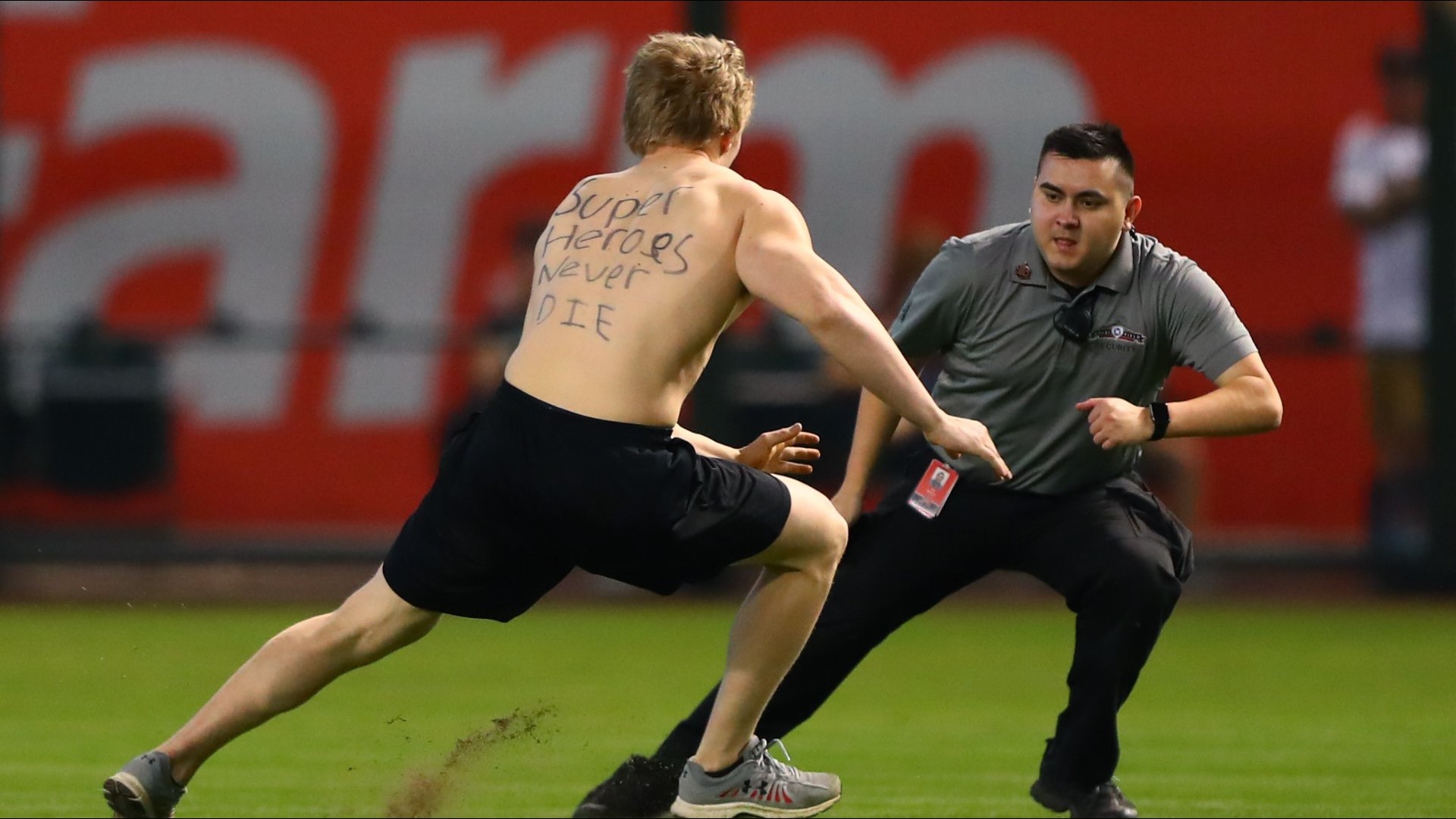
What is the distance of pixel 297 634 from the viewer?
535cm

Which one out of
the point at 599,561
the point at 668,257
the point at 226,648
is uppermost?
the point at 668,257

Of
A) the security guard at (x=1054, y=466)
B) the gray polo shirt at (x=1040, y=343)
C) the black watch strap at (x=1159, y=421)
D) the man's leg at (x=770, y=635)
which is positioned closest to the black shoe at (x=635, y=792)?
the security guard at (x=1054, y=466)

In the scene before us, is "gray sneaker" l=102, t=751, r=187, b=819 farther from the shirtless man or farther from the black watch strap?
the black watch strap

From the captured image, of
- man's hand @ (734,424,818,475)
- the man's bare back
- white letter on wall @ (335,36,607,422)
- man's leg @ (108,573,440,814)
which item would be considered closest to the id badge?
man's hand @ (734,424,818,475)

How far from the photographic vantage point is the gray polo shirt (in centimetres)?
597

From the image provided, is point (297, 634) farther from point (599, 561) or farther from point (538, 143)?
point (538, 143)

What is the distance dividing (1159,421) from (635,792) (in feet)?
5.08

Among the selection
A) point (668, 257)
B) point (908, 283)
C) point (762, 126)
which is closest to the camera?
point (668, 257)

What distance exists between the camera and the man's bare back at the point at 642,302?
5227mm

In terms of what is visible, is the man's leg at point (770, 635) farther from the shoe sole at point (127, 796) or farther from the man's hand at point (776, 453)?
the shoe sole at point (127, 796)

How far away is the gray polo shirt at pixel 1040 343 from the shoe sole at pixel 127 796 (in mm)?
2159

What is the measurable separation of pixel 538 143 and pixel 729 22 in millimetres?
1692

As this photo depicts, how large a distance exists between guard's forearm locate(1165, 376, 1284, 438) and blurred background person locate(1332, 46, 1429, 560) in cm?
723

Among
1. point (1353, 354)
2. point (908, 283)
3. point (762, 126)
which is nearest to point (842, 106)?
point (762, 126)
